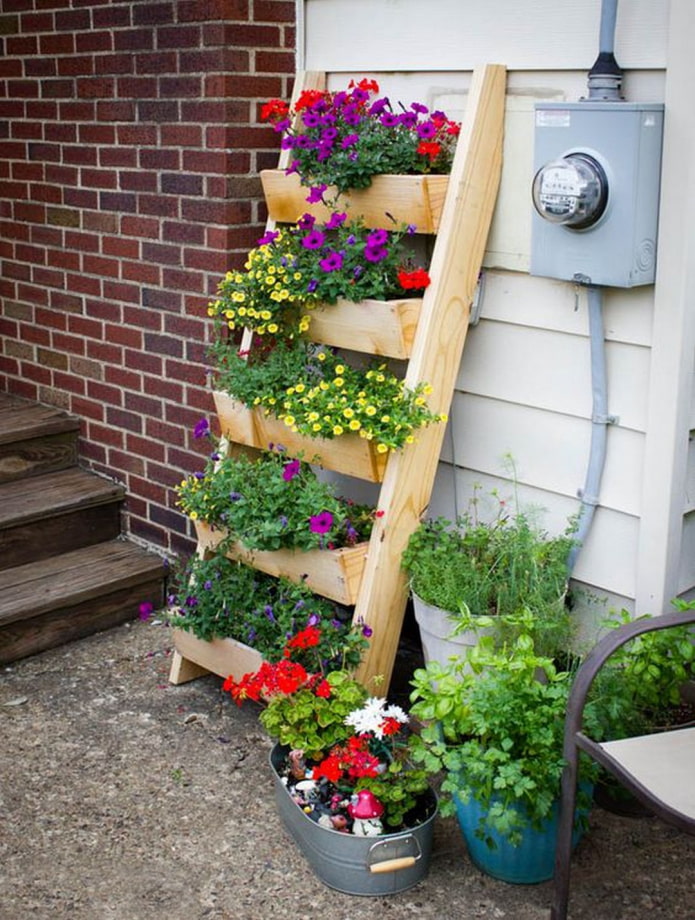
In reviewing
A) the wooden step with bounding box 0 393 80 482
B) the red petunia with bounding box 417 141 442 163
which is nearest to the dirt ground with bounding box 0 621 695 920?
the wooden step with bounding box 0 393 80 482

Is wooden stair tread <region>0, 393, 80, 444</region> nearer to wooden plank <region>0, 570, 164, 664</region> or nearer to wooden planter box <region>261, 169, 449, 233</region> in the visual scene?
wooden plank <region>0, 570, 164, 664</region>

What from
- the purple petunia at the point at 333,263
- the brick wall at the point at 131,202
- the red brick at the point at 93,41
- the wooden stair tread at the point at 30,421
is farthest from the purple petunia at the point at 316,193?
the wooden stair tread at the point at 30,421

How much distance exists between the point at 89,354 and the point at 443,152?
1767 millimetres

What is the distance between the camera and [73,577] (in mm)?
3932

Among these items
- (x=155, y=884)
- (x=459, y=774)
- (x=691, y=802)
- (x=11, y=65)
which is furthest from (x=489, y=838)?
(x=11, y=65)

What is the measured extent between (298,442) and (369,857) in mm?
1138

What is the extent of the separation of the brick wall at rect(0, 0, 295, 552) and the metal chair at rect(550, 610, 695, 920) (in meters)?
1.88

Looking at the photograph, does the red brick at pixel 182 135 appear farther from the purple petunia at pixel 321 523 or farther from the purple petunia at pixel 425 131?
the purple petunia at pixel 321 523

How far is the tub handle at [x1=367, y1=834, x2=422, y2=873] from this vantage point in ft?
8.40

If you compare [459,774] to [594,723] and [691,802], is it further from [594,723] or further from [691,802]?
[691,802]

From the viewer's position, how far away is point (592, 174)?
105 inches

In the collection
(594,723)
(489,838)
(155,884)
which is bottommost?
(155,884)

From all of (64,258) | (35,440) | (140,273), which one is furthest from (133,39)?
(35,440)

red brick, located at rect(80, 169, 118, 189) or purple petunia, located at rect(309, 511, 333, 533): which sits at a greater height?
red brick, located at rect(80, 169, 118, 189)
